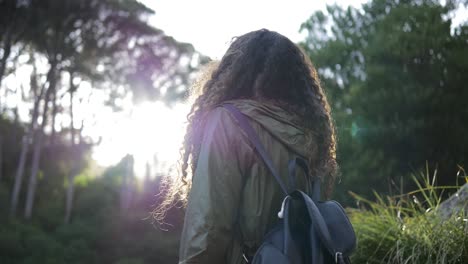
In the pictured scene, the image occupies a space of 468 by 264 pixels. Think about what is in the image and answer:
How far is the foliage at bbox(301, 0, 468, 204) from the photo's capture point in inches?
395

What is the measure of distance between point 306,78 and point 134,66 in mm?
14816

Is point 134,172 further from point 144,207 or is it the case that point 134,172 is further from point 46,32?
point 46,32

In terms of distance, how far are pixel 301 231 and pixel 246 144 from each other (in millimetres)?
280

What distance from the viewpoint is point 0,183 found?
Result: 51.8 ft

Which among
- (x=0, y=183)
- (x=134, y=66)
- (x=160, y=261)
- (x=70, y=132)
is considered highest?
(x=134, y=66)

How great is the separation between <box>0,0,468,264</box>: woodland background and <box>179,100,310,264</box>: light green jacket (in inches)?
283

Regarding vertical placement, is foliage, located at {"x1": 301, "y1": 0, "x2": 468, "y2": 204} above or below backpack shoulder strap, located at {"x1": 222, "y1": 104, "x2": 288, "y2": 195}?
above

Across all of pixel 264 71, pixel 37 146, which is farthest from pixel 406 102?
pixel 37 146

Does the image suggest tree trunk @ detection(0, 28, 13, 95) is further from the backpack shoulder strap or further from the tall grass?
the backpack shoulder strap

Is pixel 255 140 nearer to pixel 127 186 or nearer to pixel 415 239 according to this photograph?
pixel 415 239

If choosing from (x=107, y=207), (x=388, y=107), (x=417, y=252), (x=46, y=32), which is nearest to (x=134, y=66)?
(x=46, y=32)

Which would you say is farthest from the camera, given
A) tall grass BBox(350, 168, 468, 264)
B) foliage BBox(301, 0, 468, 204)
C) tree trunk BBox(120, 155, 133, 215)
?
tree trunk BBox(120, 155, 133, 215)

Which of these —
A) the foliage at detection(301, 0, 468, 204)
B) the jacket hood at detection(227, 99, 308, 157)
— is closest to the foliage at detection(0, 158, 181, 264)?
the foliage at detection(301, 0, 468, 204)

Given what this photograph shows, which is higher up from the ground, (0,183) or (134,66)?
(134,66)
